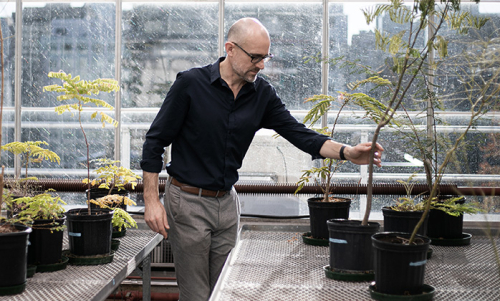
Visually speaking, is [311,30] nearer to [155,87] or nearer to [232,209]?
[155,87]

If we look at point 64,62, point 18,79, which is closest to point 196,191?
point 64,62

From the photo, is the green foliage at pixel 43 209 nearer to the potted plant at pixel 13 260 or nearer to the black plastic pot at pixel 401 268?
the potted plant at pixel 13 260

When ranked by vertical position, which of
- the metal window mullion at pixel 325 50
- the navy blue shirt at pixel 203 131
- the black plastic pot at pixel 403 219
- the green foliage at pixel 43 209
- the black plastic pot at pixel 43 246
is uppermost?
the metal window mullion at pixel 325 50

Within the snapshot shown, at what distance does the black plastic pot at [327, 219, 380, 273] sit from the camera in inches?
77.3

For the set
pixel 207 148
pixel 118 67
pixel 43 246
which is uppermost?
pixel 118 67

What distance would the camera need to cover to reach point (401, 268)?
1678mm

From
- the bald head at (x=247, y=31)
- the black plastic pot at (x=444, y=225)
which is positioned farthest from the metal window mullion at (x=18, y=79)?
the black plastic pot at (x=444, y=225)

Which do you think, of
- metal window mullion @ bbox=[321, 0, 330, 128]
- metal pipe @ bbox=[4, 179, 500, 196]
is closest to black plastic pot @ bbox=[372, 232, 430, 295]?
metal pipe @ bbox=[4, 179, 500, 196]

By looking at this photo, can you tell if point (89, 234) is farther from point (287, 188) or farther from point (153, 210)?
point (287, 188)

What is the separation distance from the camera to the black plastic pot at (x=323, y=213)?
2779 mm

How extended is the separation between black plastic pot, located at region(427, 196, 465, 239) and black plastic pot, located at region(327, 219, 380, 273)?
992 millimetres

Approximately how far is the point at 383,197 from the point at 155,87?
2.26 meters

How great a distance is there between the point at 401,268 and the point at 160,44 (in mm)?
3611

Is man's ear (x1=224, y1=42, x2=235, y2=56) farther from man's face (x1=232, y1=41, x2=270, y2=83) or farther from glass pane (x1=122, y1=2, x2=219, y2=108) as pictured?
glass pane (x1=122, y1=2, x2=219, y2=108)
